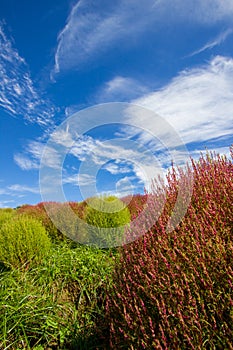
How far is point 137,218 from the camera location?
283cm

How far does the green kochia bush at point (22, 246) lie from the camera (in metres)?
4.46

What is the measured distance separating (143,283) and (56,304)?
4.71ft

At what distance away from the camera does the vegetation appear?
1.66 meters

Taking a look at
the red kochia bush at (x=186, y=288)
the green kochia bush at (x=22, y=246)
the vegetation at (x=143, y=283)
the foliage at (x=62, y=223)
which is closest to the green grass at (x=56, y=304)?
the vegetation at (x=143, y=283)

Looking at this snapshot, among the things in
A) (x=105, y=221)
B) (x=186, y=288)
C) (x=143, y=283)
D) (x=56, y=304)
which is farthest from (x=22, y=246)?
(x=186, y=288)

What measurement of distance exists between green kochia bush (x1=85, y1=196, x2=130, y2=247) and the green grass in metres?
0.80

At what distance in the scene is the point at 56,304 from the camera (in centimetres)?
313

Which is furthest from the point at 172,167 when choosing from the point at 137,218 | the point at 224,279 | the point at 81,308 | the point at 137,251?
the point at 81,308

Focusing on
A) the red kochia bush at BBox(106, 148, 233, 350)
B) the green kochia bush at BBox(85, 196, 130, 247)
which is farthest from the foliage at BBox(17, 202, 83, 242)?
the red kochia bush at BBox(106, 148, 233, 350)

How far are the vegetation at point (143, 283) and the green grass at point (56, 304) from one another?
1 cm

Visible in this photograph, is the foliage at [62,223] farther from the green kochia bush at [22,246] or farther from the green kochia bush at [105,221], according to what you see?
the green kochia bush at [22,246]

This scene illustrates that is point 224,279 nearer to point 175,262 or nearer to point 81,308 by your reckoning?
point 175,262

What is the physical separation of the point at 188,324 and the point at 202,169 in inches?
60.3

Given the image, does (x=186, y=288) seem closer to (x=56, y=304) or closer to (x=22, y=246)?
(x=56, y=304)
